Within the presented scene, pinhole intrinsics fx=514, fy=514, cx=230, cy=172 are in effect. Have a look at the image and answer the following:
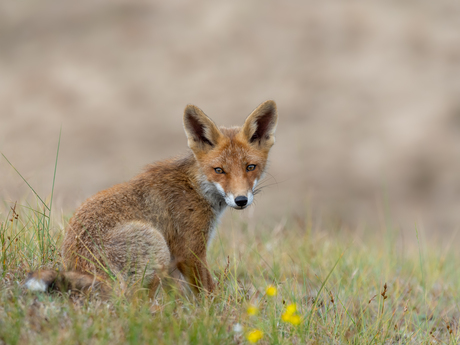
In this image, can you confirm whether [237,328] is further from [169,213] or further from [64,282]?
[169,213]

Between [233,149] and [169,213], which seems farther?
[233,149]

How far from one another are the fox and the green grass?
0.21 metres

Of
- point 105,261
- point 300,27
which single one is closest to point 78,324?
point 105,261

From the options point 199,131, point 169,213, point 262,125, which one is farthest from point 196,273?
point 262,125

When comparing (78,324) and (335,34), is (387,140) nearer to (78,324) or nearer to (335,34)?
(335,34)

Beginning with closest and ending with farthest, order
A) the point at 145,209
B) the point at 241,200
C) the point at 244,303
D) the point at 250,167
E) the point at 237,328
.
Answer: the point at 237,328 < the point at 244,303 < the point at 241,200 < the point at 145,209 < the point at 250,167

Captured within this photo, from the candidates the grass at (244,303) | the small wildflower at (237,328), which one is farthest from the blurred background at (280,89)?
the small wildflower at (237,328)

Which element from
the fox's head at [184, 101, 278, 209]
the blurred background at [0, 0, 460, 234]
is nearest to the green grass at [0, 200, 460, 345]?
the fox's head at [184, 101, 278, 209]

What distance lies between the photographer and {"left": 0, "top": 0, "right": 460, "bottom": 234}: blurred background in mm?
13859

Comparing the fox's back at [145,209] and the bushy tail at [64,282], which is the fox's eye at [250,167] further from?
the bushy tail at [64,282]

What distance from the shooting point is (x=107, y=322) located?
3383 millimetres

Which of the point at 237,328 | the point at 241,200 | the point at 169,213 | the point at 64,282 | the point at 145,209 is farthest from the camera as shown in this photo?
the point at 169,213

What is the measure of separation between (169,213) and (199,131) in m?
0.94

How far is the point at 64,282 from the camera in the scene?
12.8 ft
